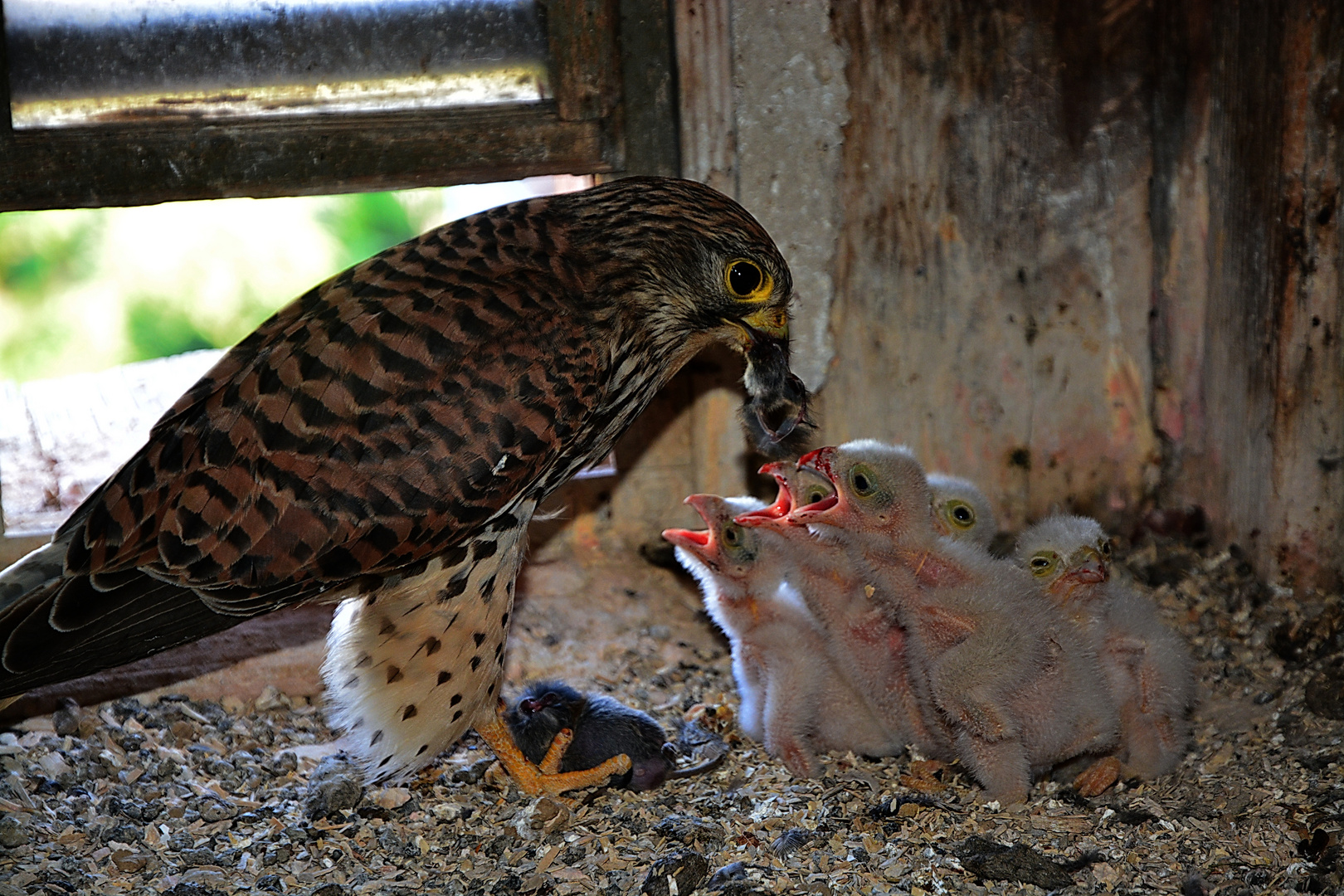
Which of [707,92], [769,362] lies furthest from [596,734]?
[707,92]

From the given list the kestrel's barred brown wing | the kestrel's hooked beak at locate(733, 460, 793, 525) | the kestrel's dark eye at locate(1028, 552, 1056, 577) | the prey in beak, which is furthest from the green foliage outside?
the kestrel's dark eye at locate(1028, 552, 1056, 577)

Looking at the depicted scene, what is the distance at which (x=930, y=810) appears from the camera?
2709mm

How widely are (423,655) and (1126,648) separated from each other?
1.65 meters

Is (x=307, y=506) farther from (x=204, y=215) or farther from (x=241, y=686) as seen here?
(x=204, y=215)

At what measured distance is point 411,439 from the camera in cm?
250

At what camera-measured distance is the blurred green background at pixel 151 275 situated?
25.6ft

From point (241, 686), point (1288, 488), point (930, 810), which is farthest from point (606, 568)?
point (1288, 488)

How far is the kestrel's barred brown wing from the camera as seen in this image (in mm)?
2496

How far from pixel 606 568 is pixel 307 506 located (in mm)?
1452

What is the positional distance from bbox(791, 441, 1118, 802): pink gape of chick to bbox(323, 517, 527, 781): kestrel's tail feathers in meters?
0.77

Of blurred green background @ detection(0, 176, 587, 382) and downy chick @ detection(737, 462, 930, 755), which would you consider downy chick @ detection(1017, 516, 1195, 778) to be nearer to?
downy chick @ detection(737, 462, 930, 755)

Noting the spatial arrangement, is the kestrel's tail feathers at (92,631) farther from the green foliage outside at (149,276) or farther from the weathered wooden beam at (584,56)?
the green foliage outside at (149,276)

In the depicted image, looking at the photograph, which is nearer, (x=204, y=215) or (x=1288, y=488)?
(x=1288, y=488)

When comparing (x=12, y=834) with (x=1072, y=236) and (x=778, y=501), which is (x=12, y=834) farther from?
(x=1072, y=236)
